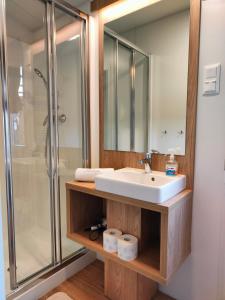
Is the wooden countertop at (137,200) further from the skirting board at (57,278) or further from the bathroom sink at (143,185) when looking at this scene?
the skirting board at (57,278)

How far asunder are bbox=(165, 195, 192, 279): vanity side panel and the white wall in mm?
65

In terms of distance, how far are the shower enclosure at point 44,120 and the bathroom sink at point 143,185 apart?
57 centimetres

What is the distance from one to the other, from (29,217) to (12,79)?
1.26m

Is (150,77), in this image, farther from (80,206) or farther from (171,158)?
(80,206)

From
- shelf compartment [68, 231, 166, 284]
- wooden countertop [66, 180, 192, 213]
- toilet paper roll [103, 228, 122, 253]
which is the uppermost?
wooden countertop [66, 180, 192, 213]

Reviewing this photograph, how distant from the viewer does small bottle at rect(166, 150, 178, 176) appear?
133 cm

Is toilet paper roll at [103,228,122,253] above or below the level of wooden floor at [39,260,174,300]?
above

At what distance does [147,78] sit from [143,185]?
0.83 m

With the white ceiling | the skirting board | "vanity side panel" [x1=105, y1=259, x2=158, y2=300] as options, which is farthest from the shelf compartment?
the white ceiling

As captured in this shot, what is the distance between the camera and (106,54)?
1.73 metres

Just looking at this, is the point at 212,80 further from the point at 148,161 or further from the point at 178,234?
the point at 178,234

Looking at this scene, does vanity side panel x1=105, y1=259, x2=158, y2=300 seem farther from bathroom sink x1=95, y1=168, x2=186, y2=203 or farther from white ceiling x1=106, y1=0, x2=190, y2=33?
white ceiling x1=106, y1=0, x2=190, y2=33

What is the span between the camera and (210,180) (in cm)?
126

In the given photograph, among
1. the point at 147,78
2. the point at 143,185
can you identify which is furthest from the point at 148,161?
the point at 147,78
